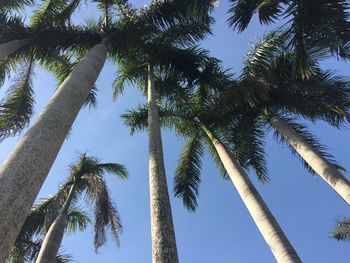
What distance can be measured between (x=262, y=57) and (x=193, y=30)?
2.90 meters

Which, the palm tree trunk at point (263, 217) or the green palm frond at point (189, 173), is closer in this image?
the palm tree trunk at point (263, 217)

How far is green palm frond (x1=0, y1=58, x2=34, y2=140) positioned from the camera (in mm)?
13062

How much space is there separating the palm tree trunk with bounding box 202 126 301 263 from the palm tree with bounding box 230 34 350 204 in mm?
2152

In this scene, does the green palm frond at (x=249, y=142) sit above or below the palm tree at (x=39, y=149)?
above

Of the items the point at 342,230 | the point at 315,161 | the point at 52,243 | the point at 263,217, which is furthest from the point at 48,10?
the point at 342,230

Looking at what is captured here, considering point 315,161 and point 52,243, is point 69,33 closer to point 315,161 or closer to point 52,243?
point 52,243

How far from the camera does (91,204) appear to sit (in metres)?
14.9

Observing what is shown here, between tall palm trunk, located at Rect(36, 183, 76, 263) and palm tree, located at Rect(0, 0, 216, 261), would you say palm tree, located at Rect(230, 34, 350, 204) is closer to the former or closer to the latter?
palm tree, located at Rect(0, 0, 216, 261)

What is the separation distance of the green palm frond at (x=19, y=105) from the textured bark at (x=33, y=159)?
5975 mm

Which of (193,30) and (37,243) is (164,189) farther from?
(37,243)

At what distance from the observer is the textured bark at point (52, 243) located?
432 inches

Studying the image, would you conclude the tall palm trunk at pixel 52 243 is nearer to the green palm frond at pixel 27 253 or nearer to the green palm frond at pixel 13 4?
the green palm frond at pixel 27 253

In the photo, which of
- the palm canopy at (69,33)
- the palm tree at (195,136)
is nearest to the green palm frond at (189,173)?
the palm tree at (195,136)

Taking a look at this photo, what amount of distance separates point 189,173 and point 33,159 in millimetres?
11095
